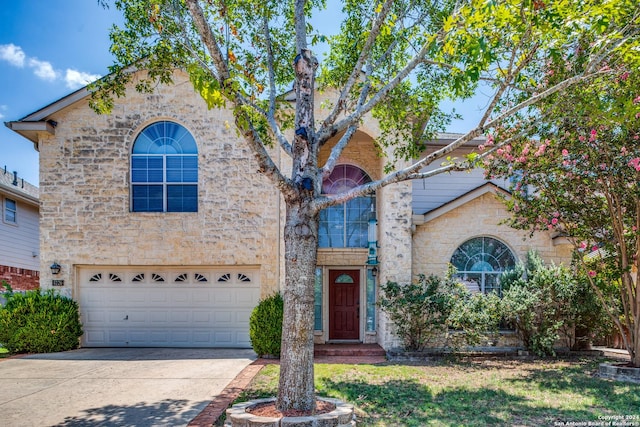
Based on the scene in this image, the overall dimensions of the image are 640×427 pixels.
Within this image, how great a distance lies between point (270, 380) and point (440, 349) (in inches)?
197

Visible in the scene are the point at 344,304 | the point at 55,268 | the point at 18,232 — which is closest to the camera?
the point at 55,268

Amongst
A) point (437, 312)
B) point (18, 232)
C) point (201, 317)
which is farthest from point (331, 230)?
point (18, 232)

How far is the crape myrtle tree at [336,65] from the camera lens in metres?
5.71

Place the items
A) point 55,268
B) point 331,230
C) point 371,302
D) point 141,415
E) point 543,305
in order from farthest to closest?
point 331,230 < point 371,302 < point 55,268 < point 543,305 < point 141,415

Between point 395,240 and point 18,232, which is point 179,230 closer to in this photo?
point 395,240

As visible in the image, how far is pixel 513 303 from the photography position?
37.4 feet

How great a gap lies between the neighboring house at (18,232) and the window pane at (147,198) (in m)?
6.97

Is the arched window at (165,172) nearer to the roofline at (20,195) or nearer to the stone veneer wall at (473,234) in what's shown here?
the stone veneer wall at (473,234)

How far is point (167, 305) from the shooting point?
1302cm

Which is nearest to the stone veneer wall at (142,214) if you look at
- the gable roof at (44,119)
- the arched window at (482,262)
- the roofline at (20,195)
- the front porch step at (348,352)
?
the gable roof at (44,119)

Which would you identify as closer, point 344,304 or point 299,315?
point 299,315

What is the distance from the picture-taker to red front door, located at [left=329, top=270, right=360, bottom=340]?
13.3m

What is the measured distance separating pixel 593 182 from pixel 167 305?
35.4 feet

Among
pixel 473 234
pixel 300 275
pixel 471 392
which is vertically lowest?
pixel 471 392
